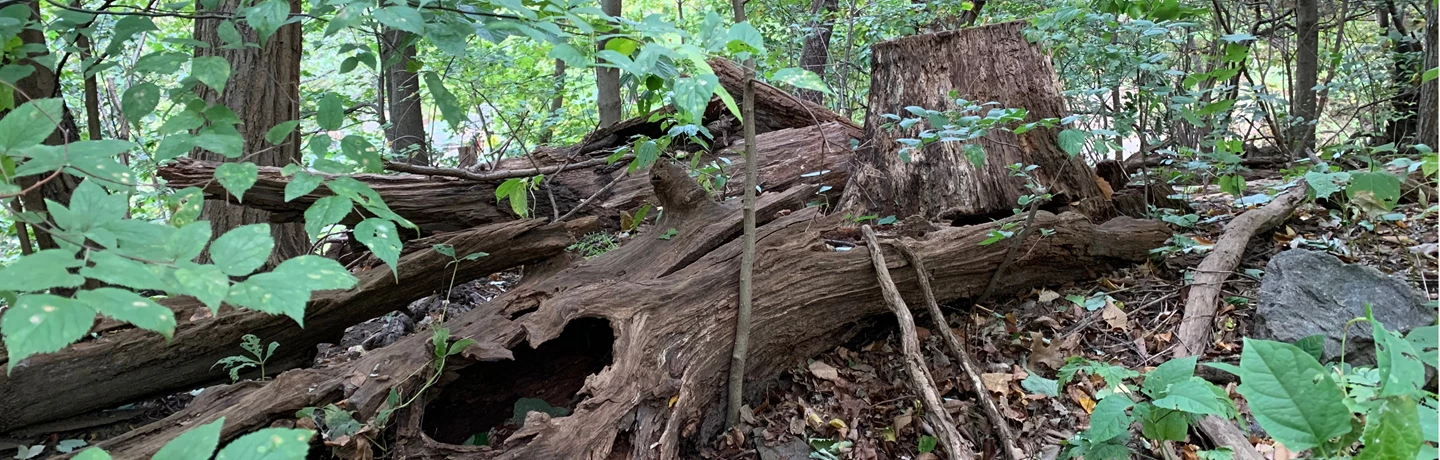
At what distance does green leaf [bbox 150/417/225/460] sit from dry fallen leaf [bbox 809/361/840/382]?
2.57 meters

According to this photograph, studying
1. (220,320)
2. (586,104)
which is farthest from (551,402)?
(586,104)

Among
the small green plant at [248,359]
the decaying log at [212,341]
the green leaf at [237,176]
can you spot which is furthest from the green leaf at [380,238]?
the decaying log at [212,341]

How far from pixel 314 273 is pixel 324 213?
52cm

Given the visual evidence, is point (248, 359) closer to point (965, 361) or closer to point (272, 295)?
point (272, 295)

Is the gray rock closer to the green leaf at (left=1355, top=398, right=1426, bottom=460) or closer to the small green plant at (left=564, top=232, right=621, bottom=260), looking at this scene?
the green leaf at (left=1355, top=398, right=1426, bottom=460)

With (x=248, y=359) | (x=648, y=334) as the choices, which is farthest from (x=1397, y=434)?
(x=248, y=359)

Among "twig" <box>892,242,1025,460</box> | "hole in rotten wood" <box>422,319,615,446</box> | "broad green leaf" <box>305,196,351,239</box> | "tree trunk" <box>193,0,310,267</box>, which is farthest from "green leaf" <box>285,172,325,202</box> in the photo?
"tree trunk" <box>193,0,310,267</box>

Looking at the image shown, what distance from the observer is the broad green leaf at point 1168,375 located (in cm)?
208

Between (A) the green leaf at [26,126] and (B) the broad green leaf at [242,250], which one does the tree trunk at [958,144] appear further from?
(A) the green leaf at [26,126]

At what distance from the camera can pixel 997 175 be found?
13.6ft

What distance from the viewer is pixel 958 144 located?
4.12 m

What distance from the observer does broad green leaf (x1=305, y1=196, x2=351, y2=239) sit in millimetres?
1701

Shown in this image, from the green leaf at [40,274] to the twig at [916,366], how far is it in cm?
235

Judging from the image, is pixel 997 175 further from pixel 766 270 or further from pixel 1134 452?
pixel 1134 452
